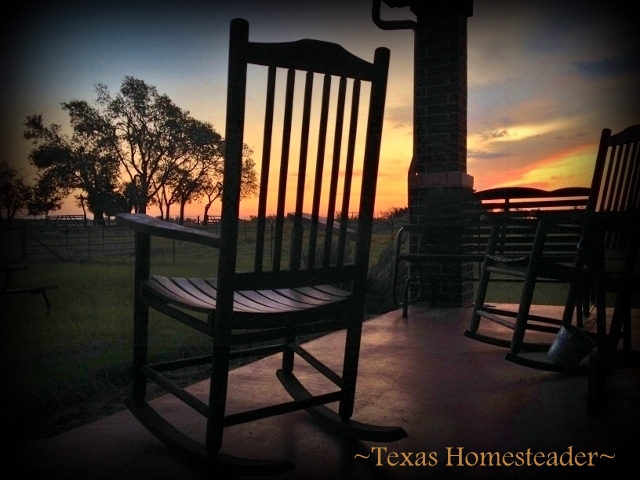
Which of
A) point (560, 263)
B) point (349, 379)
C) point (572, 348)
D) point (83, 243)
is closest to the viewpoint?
point (349, 379)

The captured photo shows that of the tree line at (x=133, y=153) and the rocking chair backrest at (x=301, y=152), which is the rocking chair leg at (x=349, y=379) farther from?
the tree line at (x=133, y=153)

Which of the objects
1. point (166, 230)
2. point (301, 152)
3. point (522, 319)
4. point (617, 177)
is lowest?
point (522, 319)

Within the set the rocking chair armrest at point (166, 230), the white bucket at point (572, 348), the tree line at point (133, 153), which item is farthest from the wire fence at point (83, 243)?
the rocking chair armrest at point (166, 230)

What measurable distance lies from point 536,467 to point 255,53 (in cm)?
122

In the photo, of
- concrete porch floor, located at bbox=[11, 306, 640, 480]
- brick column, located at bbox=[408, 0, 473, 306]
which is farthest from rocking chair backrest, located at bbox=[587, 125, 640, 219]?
brick column, located at bbox=[408, 0, 473, 306]

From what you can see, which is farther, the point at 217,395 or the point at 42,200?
the point at 42,200

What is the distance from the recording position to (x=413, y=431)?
151 cm

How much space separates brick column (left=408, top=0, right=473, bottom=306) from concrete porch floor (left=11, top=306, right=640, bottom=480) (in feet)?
5.36

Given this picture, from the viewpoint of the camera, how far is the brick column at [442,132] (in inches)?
149

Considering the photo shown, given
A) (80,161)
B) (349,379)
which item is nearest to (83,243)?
(80,161)

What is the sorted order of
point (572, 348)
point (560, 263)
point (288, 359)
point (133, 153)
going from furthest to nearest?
point (133, 153) → point (560, 263) → point (572, 348) → point (288, 359)

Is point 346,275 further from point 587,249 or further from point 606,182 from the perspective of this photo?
point 606,182

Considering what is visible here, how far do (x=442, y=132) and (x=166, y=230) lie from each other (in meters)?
2.98

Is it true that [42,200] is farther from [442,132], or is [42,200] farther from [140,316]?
[442,132]
